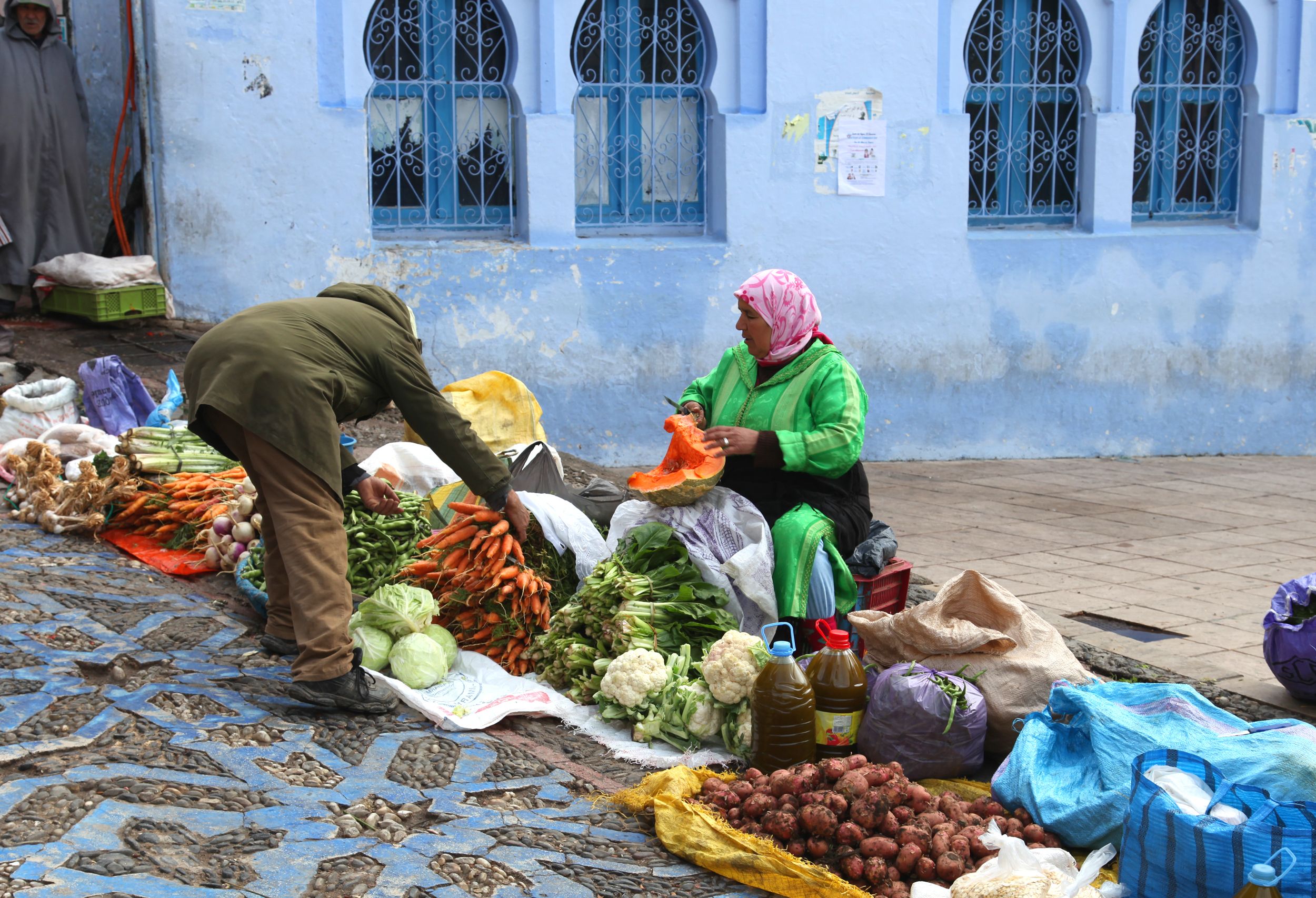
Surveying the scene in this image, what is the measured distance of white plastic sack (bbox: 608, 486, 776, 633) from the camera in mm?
4656

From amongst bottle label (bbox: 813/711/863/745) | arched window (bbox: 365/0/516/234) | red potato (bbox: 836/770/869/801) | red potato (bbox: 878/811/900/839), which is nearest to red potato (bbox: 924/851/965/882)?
red potato (bbox: 878/811/900/839)

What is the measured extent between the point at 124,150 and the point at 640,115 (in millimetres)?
3804

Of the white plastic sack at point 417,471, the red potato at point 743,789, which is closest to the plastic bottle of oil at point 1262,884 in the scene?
the red potato at point 743,789

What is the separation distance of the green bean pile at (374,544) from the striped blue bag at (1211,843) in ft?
10.4

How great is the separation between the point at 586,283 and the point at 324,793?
607cm

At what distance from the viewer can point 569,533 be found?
17.2 feet

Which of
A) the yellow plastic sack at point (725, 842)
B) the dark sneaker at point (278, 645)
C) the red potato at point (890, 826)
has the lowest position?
the yellow plastic sack at point (725, 842)

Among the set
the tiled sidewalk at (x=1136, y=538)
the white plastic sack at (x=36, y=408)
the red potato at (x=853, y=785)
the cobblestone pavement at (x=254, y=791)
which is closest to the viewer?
the cobblestone pavement at (x=254, y=791)

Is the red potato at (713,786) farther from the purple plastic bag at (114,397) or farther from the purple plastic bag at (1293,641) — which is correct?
the purple plastic bag at (114,397)

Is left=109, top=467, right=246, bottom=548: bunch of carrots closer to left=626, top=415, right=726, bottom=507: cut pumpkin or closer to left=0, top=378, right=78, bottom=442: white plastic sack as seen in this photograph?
left=0, top=378, right=78, bottom=442: white plastic sack

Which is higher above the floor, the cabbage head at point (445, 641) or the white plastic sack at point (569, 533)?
the white plastic sack at point (569, 533)

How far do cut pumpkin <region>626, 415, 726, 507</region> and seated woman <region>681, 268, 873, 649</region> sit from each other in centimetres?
5

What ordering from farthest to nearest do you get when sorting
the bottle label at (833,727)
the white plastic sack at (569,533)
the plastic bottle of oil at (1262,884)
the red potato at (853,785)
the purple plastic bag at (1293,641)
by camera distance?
the white plastic sack at (569,533)
the purple plastic bag at (1293,641)
the bottle label at (833,727)
the red potato at (853,785)
the plastic bottle of oil at (1262,884)

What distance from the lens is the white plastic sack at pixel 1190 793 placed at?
305 cm
